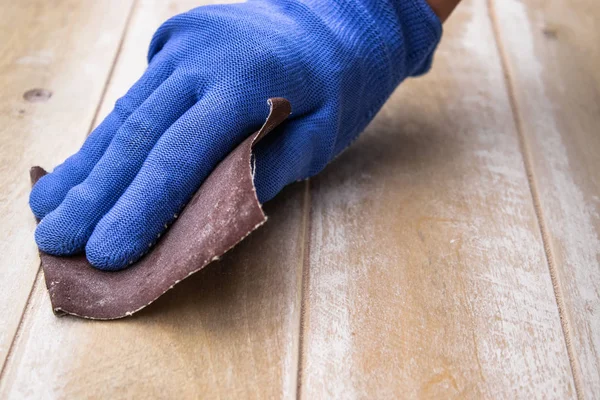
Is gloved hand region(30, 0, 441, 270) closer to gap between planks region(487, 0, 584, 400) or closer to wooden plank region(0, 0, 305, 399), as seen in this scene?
wooden plank region(0, 0, 305, 399)

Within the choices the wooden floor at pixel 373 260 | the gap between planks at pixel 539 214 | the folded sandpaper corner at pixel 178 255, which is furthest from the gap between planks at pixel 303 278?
the gap between planks at pixel 539 214

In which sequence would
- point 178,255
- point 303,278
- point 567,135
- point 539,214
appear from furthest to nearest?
1. point 567,135
2. point 539,214
3. point 303,278
4. point 178,255

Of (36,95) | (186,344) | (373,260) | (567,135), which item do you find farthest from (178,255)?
(567,135)

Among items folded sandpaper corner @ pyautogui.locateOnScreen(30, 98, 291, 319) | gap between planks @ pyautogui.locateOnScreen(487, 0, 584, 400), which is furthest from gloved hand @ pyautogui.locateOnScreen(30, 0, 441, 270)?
gap between planks @ pyautogui.locateOnScreen(487, 0, 584, 400)

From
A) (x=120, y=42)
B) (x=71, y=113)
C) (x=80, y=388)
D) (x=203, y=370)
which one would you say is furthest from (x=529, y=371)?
(x=120, y=42)

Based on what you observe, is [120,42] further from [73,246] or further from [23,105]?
[73,246]

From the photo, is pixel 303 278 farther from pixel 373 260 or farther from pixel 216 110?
pixel 216 110
